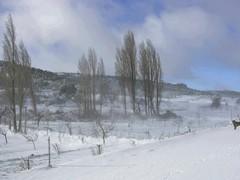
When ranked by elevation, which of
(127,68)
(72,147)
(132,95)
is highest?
(127,68)

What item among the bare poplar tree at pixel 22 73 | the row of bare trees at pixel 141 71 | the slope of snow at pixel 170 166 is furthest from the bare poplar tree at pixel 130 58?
the slope of snow at pixel 170 166

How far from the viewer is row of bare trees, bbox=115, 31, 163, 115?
48.2m

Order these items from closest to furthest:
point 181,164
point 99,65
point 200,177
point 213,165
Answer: point 200,177
point 213,165
point 181,164
point 99,65

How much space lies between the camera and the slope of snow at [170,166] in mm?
7745

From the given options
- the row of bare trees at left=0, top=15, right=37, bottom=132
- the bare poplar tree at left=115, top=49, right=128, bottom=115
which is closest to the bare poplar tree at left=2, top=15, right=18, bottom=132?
the row of bare trees at left=0, top=15, right=37, bottom=132

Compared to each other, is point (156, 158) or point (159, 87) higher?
point (159, 87)

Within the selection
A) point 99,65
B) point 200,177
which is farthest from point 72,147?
point 99,65

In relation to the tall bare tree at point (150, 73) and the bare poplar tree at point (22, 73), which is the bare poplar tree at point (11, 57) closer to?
the bare poplar tree at point (22, 73)

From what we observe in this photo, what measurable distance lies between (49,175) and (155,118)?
33.9m

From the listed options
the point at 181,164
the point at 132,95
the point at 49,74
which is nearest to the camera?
the point at 181,164

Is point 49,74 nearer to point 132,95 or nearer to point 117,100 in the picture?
point 117,100

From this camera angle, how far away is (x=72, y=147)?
2236cm

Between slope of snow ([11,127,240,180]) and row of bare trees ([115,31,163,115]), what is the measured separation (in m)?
35.7

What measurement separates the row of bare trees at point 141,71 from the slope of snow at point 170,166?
117ft
